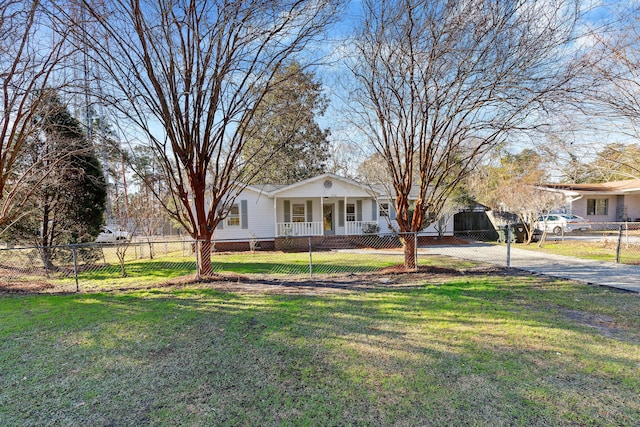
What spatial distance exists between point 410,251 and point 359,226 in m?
8.97

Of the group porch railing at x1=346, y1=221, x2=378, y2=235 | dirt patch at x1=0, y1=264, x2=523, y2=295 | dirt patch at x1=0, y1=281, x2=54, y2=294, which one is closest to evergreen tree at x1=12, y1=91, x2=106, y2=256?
dirt patch at x1=0, y1=281, x2=54, y2=294

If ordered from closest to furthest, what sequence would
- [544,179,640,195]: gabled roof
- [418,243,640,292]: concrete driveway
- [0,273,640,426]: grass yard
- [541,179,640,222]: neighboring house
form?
1. [0,273,640,426]: grass yard
2. [418,243,640,292]: concrete driveway
3. [544,179,640,195]: gabled roof
4. [541,179,640,222]: neighboring house

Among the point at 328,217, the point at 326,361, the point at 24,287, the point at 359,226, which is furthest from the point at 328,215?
the point at 326,361

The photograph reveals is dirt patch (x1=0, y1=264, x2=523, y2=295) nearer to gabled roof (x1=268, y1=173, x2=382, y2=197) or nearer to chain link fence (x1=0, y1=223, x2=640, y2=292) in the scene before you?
chain link fence (x1=0, y1=223, x2=640, y2=292)

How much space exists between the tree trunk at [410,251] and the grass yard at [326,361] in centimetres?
265

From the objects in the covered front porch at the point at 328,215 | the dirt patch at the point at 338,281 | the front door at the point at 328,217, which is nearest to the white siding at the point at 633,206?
the covered front porch at the point at 328,215

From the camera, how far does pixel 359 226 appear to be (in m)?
17.1

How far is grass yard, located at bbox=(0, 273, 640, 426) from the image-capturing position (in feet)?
7.68

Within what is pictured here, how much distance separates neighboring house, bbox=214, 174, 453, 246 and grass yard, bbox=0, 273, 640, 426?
10.3 metres

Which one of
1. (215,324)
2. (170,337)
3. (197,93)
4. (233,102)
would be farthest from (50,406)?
(233,102)

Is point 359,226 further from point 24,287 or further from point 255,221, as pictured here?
point 24,287

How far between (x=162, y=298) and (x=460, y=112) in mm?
7856

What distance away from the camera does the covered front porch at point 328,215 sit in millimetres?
16781

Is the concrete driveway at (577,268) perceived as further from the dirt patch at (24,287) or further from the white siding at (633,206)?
the white siding at (633,206)
